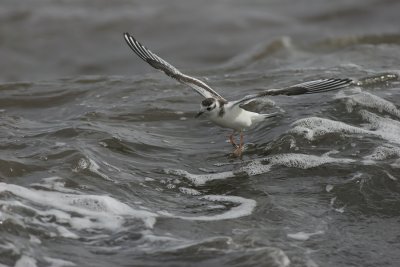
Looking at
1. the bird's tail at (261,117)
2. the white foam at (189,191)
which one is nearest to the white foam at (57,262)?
the white foam at (189,191)

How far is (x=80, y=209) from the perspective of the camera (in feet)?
23.7

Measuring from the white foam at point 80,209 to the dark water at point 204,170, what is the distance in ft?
0.06

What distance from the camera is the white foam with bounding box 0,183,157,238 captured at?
6.93 m

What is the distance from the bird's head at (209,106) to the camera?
9.22 metres

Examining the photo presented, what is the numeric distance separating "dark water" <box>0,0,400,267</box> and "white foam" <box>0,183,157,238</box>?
2 cm

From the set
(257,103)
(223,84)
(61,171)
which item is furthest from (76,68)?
(61,171)

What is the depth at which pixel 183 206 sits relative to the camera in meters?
7.63

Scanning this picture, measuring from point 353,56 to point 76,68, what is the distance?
6015 millimetres

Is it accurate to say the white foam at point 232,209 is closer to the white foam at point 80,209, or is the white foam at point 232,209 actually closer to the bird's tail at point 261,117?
the white foam at point 80,209

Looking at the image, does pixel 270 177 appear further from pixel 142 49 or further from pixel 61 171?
pixel 142 49

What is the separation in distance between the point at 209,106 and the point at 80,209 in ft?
8.51

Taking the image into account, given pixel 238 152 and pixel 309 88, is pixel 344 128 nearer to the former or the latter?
pixel 309 88

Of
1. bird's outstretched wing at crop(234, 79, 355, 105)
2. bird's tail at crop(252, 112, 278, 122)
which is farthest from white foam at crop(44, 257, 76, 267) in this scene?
bird's tail at crop(252, 112, 278, 122)

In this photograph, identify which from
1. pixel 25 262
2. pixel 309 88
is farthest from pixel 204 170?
pixel 25 262
